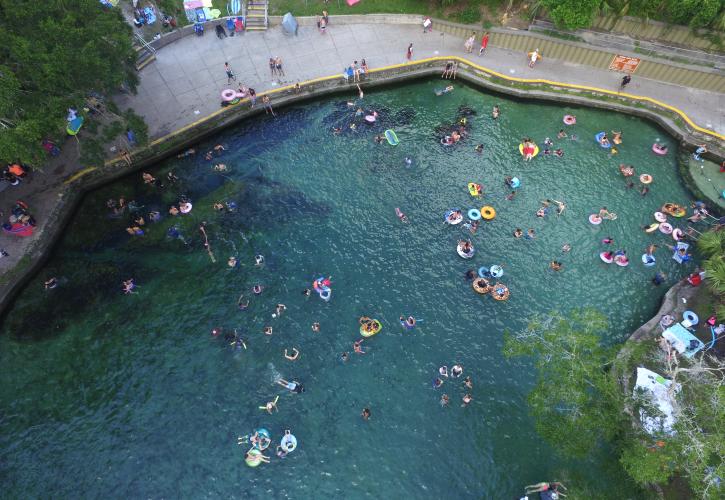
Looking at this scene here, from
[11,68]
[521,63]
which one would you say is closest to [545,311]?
[521,63]

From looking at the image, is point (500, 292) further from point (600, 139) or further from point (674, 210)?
point (600, 139)

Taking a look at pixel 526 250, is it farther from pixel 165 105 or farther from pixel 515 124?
pixel 165 105

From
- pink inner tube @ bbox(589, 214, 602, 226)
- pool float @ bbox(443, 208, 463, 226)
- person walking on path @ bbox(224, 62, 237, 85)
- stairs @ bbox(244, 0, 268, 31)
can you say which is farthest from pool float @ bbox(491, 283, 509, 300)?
stairs @ bbox(244, 0, 268, 31)

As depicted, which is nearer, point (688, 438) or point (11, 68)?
point (688, 438)

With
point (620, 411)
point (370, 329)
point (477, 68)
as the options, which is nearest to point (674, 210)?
point (620, 411)

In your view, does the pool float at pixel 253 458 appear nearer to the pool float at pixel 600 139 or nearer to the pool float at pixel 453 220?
the pool float at pixel 453 220

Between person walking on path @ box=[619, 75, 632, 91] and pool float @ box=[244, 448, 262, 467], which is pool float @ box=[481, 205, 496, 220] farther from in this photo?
pool float @ box=[244, 448, 262, 467]

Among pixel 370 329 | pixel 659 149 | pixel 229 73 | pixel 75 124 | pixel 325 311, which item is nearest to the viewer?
pixel 370 329
